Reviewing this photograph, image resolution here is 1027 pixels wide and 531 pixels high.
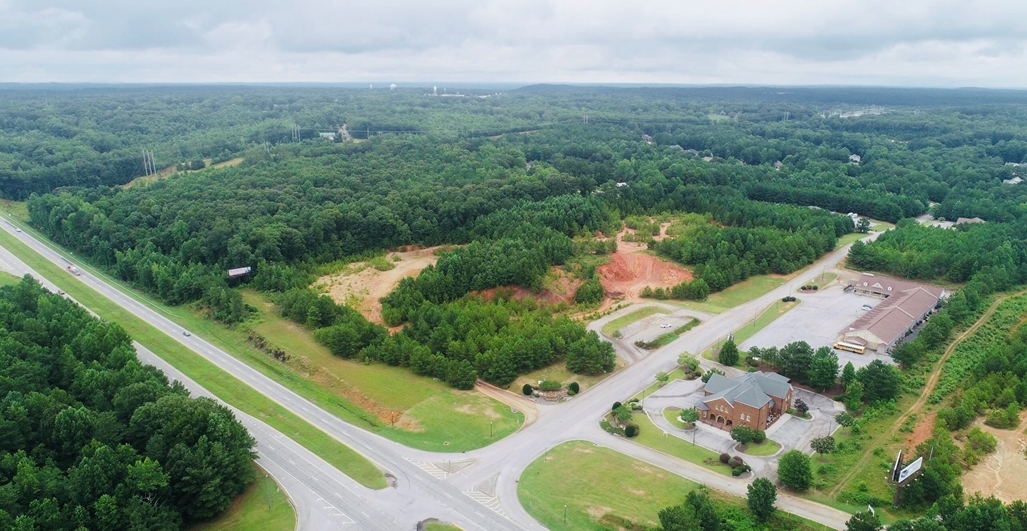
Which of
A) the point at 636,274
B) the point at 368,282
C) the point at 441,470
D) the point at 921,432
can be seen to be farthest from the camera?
the point at 636,274

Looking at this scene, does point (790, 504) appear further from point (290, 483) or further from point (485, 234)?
point (485, 234)

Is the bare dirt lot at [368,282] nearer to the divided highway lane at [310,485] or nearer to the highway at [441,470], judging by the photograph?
the highway at [441,470]

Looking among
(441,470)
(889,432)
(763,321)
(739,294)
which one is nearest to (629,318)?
(763,321)

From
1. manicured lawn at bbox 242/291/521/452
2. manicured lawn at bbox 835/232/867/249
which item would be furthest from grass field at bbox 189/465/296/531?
manicured lawn at bbox 835/232/867/249

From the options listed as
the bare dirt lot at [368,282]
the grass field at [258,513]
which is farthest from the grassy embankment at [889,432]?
the bare dirt lot at [368,282]

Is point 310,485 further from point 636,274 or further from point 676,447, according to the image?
point 636,274

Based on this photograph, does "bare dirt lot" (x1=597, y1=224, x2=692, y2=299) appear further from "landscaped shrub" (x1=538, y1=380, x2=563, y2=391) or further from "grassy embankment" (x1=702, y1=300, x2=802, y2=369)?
"landscaped shrub" (x1=538, y1=380, x2=563, y2=391)
